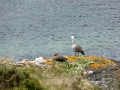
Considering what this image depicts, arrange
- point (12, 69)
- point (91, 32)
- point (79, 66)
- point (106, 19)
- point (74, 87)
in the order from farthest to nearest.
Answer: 1. point (106, 19)
2. point (91, 32)
3. point (79, 66)
4. point (74, 87)
5. point (12, 69)

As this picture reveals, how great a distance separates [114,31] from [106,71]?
13048mm

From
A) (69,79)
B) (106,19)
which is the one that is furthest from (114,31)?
(69,79)

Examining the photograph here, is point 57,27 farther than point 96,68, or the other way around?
point 57,27

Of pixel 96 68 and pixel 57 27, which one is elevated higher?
pixel 57 27

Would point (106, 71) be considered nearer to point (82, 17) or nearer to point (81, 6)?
point (82, 17)

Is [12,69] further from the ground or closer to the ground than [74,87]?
further from the ground

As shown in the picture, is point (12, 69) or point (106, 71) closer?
point (12, 69)

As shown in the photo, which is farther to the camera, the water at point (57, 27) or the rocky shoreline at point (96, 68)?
the water at point (57, 27)

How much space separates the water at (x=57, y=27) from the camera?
80.0 feet

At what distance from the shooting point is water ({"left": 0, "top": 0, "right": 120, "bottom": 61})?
24391 millimetres

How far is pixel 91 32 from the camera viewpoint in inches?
1153

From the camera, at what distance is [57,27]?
30.9 metres

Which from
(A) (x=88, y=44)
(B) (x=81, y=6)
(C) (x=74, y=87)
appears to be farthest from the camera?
(B) (x=81, y=6)

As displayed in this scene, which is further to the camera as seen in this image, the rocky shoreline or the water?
the water
